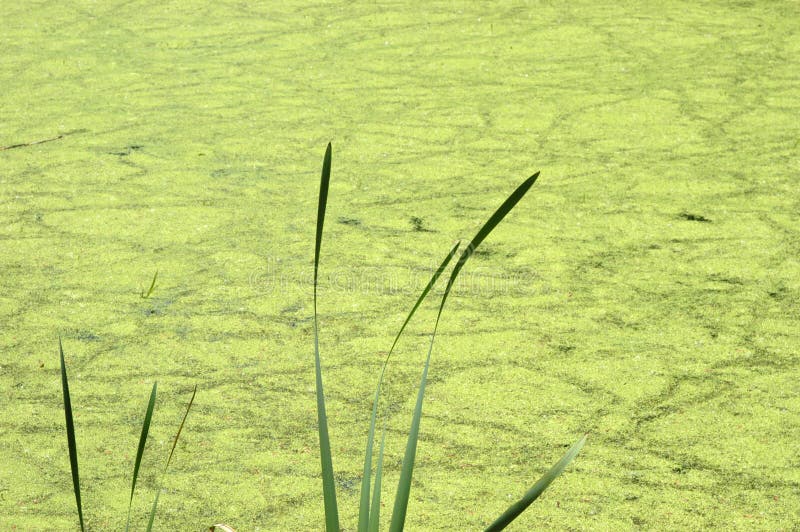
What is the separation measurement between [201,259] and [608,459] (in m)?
1.12

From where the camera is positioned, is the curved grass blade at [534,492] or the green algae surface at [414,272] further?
the green algae surface at [414,272]

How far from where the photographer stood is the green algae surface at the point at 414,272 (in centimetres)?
158

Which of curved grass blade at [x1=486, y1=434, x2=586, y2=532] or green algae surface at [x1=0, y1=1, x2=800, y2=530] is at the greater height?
curved grass blade at [x1=486, y1=434, x2=586, y2=532]

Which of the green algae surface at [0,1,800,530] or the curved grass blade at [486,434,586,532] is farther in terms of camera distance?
the green algae surface at [0,1,800,530]

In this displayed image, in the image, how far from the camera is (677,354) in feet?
6.30

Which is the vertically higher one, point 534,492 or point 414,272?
point 534,492

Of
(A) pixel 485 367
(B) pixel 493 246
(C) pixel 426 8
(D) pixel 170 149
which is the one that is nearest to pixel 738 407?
(A) pixel 485 367

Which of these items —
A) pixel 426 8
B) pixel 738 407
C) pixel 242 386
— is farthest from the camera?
pixel 426 8

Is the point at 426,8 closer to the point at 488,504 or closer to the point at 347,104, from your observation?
the point at 347,104

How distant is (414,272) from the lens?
2.27 m

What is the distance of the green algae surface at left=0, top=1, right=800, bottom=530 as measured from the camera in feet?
5.19

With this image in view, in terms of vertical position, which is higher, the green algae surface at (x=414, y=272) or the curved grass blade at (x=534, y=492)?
the curved grass blade at (x=534, y=492)

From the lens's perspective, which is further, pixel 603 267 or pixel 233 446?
pixel 603 267

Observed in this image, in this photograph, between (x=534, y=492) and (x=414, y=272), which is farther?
(x=414, y=272)
